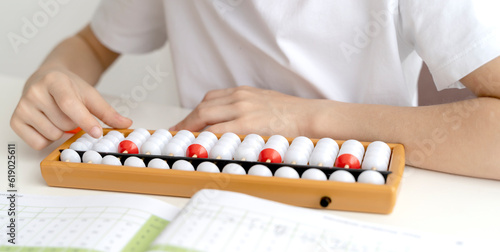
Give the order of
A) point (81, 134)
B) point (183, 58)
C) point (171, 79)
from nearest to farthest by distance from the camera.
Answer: point (81, 134)
point (183, 58)
point (171, 79)

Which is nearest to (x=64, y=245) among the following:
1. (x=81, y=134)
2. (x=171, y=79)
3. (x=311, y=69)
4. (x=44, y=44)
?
(x=81, y=134)

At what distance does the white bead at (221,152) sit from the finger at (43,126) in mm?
255

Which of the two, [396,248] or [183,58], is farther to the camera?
[183,58]

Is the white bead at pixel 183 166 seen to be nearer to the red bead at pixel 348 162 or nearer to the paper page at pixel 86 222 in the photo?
the paper page at pixel 86 222

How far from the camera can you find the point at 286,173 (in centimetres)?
62

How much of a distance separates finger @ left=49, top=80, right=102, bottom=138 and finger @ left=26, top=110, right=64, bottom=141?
0.04 m

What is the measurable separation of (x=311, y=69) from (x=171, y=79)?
1.03 m

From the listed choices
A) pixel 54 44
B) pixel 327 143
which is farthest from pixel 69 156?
pixel 54 44

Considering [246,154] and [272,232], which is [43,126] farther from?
[272,232]

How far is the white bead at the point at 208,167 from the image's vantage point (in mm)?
649

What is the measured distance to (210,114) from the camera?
2.68ft

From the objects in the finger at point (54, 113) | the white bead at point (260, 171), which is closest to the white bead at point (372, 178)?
the white bead at point (260, 171)

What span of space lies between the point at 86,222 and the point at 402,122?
0.43m

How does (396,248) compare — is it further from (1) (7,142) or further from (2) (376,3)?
(1) (7,142)
